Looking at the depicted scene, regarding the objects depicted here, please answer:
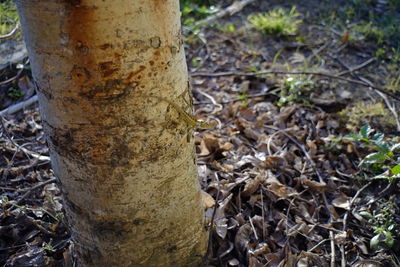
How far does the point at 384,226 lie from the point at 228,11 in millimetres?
3205

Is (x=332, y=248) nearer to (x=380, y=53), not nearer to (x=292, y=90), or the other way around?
(x=292, y=90)

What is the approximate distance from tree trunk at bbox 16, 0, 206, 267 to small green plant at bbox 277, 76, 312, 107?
5.41 ft

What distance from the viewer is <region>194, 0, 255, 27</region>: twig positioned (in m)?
4.24

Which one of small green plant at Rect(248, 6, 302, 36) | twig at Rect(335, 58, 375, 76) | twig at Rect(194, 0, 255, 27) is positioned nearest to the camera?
twig at Rect(335, 58, 375, 76)

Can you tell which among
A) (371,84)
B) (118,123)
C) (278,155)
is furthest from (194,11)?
(118,123)

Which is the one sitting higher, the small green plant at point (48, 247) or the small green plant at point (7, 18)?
the small green plant at point (7, 18)

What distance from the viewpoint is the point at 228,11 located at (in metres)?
4.48

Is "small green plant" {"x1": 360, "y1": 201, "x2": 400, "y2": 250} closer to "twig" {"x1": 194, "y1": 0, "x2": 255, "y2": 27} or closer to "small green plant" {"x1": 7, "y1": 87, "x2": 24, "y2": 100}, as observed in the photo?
"small green plant" {"x1": 7, "y1": 87, "x2": 24, "y2": 100}

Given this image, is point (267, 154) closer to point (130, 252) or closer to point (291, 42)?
point (130, 252)

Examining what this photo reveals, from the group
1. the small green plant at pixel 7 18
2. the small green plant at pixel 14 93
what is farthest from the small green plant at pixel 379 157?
the small green plant at pixel 7 18

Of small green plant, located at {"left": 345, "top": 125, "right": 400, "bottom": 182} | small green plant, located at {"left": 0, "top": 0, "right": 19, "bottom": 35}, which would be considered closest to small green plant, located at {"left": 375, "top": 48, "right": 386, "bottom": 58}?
small green plant, located at {"left": 345, "top": 125, "right": 400, "bottom": 182}

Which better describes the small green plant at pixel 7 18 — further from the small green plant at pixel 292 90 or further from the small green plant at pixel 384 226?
the small green plant at pixel 384 226

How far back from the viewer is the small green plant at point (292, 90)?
293cm

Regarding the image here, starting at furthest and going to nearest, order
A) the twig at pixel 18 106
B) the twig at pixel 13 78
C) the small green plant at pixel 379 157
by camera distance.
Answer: the twig at pixel 13 78 → the twig at pixel 18 106 → the small green plant at pixel 379 157
